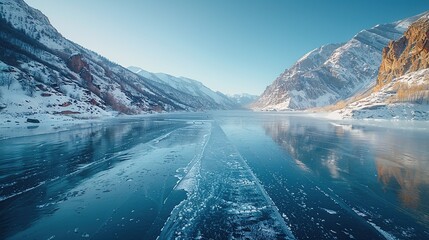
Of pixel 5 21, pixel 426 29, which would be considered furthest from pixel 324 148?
pixel 5 21

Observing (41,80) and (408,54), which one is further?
(408,54)

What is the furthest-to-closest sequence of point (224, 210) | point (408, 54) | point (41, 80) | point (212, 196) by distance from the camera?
point (408, 54) < point (41, 80) < point (212, 196) < point (224, 210)

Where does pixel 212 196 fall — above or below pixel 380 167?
below

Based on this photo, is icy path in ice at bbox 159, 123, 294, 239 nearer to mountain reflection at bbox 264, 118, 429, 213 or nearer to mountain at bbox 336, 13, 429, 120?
mountain reflection at bbox 264, 118, 429, 213

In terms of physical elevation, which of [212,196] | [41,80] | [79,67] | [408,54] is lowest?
[212,196]

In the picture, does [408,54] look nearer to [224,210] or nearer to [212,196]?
[212,196]

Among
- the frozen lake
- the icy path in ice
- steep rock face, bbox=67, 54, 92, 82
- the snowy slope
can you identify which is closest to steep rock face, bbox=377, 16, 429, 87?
the snowy slope

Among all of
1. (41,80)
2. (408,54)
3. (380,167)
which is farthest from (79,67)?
(408,54)

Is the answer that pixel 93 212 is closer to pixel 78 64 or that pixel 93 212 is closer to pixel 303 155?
pixel 303 155

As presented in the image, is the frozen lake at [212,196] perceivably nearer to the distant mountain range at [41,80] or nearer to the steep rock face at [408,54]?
the distant mountain range at [41,80]
